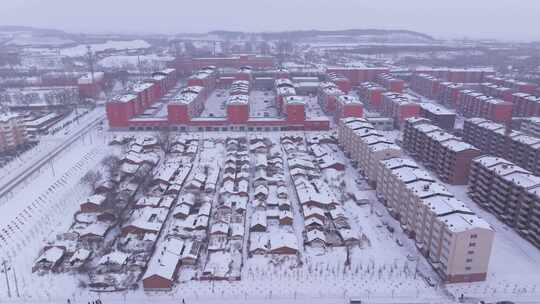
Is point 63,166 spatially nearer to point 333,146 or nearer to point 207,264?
point 207,264

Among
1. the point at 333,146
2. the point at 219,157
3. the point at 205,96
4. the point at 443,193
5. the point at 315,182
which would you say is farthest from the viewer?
the point at 205,96

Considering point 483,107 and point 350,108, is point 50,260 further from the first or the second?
point 483,107

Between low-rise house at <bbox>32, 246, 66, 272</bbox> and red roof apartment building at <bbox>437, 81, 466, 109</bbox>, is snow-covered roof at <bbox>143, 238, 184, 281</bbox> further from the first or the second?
red roof apartment building at <bbox>437, 81, 466, 109</bbox>

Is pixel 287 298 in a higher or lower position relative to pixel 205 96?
lower

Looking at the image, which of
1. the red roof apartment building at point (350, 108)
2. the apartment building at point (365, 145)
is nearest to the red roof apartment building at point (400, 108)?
the red roof apartment building at point (350, 108)

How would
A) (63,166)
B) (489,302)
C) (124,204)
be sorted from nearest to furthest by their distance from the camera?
1. (489,302)
2. (124,204)
3. (63,166)

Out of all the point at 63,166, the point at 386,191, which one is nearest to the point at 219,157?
the point at 63,166
